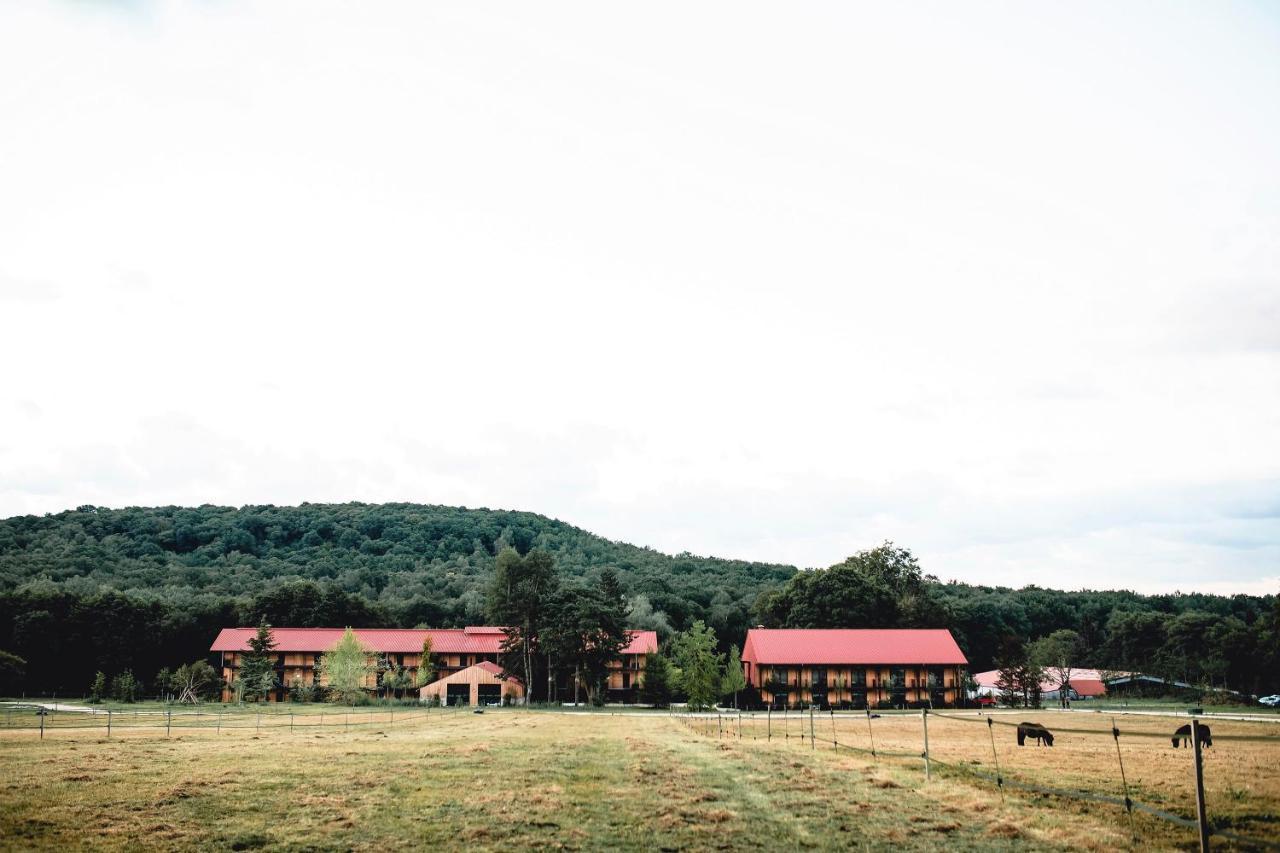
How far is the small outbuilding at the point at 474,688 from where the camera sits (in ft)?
286

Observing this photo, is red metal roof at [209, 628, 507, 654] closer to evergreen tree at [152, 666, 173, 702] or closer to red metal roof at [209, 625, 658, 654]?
red metal roof at [209, 625, 658, 654]

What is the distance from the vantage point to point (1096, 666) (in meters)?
127

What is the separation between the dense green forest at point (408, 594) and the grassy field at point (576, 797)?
180 feet

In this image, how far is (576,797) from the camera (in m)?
18.5

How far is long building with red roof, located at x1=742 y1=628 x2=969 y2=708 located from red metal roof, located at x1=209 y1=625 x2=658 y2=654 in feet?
49.3

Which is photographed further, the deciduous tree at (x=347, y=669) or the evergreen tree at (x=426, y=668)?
the evergreen tree at (x=426, y=668)

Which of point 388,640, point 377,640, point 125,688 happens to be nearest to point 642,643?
point 388,640

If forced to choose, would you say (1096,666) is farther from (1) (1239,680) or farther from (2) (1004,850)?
(2) (1004,850)

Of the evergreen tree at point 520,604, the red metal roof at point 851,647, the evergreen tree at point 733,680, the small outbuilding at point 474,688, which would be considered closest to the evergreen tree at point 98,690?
the small outbuilding at point 474,688

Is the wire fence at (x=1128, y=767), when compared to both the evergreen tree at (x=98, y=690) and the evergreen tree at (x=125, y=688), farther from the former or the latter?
the evergreen tree at (x=98, y=690)

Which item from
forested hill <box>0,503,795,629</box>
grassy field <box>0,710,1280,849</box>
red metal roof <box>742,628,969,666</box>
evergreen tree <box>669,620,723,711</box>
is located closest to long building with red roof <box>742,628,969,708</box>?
red metal roof <box>742,628,969,666</box>

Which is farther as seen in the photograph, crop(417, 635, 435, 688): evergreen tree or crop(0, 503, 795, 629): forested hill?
crop(0, 503, 795, 629): forested hill

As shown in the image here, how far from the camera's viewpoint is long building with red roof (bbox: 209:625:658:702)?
94.6 m

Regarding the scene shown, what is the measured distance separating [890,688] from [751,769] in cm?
6581
